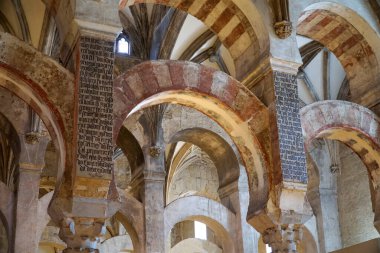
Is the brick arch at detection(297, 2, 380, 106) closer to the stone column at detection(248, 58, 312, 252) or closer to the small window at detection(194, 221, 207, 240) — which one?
the stone column at detection(248, 58, 312, 252)

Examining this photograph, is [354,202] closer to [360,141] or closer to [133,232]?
[360,141]

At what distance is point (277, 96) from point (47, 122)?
145 inches

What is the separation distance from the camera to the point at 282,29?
9500mm

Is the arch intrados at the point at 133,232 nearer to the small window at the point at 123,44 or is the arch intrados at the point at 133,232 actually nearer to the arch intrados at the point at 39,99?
the small window at the point at 123,44

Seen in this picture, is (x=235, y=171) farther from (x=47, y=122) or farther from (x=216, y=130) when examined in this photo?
(x=47, y=122)

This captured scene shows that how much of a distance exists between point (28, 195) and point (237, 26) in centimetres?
535

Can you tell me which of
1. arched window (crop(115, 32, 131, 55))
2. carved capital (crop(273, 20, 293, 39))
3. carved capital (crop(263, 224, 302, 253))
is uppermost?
arched window (crop(115, 32, 131, 55))

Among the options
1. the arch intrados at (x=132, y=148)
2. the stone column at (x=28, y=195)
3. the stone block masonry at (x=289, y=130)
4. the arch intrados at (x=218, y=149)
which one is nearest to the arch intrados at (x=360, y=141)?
A: the stone block masonry at (x=289, y=130)

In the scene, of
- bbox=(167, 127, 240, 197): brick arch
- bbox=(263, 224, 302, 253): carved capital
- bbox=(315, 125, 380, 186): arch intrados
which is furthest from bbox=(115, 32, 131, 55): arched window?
bbox=(263, 224, 302, 253): carved capital

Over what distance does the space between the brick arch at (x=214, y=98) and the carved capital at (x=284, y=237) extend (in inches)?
18.5

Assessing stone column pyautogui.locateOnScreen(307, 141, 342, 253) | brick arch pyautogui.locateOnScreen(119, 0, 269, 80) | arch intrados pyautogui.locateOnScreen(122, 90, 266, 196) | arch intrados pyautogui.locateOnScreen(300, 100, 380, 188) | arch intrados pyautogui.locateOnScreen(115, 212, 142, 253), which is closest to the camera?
arch intrados pyautogui.locateOnScreen(122, 90, 266, 196)

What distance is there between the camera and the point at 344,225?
15.5 metres

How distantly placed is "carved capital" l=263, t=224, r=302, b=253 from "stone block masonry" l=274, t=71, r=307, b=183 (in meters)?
0.77

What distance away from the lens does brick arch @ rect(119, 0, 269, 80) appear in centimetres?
966
